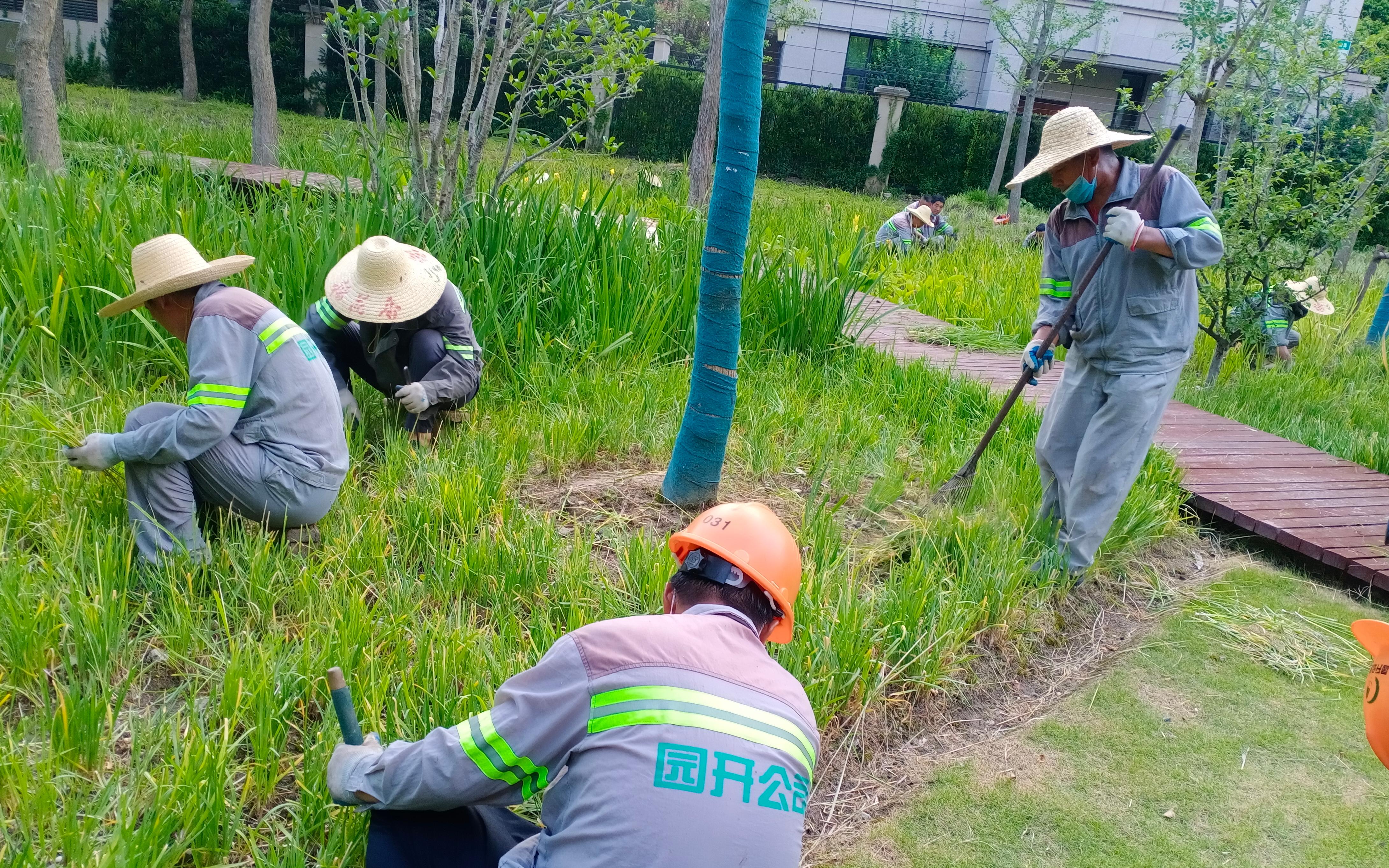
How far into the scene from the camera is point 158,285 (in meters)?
2.91

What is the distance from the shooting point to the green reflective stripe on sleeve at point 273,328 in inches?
117

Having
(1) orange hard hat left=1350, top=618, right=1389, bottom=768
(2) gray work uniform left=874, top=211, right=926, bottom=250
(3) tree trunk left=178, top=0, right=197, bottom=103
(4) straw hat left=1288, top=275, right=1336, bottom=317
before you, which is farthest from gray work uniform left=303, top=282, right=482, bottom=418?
(3) tree trunk left=178, top=0, right=197, bottom=103

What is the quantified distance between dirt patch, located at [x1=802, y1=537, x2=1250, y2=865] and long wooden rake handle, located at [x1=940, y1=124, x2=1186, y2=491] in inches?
25.3

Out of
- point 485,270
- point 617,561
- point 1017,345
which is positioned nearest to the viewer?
point 617,561

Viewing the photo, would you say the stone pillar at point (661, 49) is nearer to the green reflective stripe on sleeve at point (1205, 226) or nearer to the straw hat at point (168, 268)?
the green reflective stripe on sleeve at point (1205, 226)

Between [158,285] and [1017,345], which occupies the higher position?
[158,285]

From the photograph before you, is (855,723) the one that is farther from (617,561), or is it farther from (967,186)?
(967,186)

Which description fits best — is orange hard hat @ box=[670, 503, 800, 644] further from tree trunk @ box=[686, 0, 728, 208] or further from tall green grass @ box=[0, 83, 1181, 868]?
A: tree trunk @ box=[686, 0, 728, 208]

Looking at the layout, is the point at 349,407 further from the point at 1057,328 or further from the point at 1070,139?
the point at 1070,139

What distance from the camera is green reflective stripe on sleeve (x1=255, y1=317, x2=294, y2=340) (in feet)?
9.75

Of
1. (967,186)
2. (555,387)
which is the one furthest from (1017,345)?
(967,186)

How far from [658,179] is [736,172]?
27.0 ft

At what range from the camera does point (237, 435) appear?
309 centimetres

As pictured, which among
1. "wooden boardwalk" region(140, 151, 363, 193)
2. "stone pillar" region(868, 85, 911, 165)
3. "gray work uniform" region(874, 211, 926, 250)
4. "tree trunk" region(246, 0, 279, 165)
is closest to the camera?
"wooden boardwalk" region(140, 151, 363, 193)
